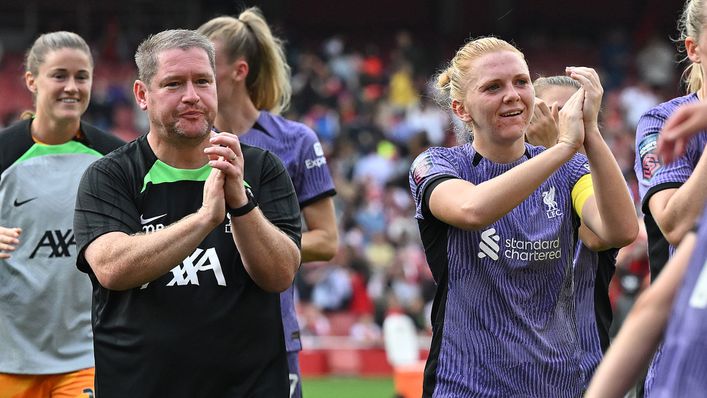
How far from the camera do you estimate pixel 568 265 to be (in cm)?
467

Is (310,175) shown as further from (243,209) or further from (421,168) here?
(243,209)

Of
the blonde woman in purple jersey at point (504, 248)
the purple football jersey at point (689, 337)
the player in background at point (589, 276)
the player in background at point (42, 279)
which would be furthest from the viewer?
the player in background at point (42, 279)

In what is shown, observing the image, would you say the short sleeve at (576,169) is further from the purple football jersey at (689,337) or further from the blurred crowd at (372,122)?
the blurred crowd at (372,122)

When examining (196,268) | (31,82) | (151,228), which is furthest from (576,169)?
(31,82)

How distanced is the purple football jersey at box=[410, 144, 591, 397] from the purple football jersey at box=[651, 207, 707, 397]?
172cm

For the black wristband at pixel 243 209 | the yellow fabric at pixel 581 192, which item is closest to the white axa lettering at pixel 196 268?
the black wristband at pixel 243 209

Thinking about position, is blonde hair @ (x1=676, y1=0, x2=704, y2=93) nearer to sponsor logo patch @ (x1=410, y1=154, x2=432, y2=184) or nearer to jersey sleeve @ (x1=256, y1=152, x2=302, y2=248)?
sponsor logo patch @ (x1=410, y1=154, x2=432, y2=184)

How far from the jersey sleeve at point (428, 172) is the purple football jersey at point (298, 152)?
1.38m

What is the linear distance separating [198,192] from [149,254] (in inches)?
16.7

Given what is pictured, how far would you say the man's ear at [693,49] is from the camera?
438 cm

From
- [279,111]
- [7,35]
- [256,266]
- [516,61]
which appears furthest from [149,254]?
[7,35]

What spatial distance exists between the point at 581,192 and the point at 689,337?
1970 millimetres

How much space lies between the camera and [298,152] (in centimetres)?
611

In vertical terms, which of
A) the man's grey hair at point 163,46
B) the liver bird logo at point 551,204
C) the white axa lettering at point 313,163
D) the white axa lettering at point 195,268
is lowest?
the white axa lettering at point 195,268
